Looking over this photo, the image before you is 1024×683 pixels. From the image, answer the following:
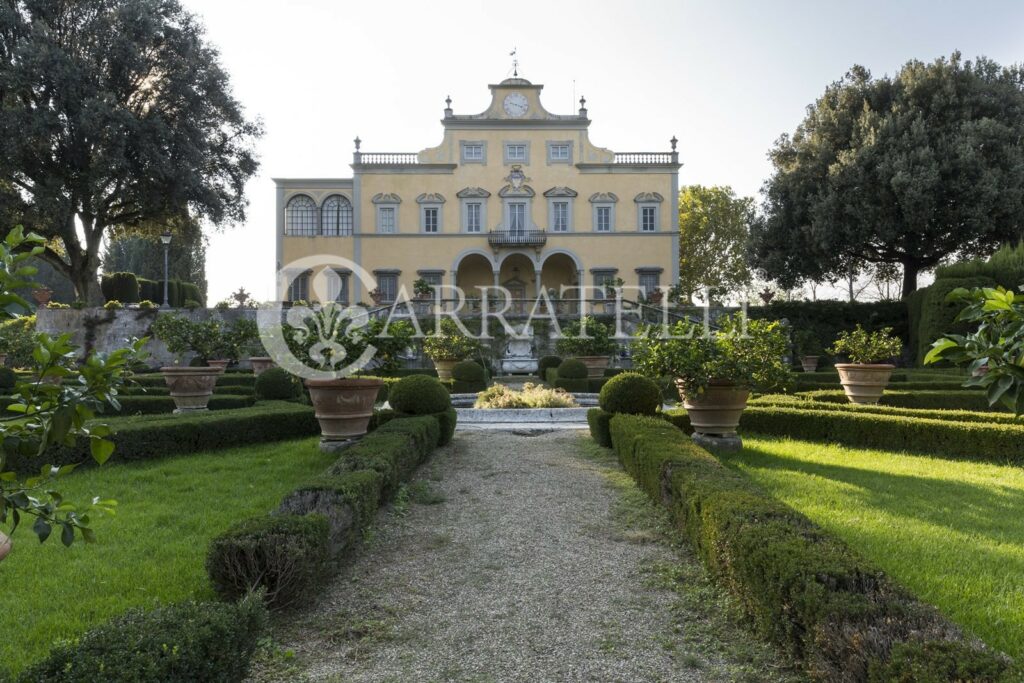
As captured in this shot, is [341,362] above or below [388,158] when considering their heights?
below

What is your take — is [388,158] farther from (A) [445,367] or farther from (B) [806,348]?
(B) [806,348]

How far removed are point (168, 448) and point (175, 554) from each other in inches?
156

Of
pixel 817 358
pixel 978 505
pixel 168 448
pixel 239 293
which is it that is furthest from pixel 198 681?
pixel 239 293

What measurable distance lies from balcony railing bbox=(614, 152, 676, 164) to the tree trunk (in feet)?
40.3

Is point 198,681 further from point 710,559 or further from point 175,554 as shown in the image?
point 710,559

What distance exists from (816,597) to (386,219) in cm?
3101

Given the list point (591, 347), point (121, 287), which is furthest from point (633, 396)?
point (121, 287)

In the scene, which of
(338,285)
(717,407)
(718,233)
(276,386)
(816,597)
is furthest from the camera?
(718,233)

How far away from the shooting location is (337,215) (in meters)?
32.5

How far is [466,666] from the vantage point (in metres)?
3.01

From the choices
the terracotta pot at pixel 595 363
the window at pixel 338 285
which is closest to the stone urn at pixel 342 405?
the terracotta pot at pixel 595 363

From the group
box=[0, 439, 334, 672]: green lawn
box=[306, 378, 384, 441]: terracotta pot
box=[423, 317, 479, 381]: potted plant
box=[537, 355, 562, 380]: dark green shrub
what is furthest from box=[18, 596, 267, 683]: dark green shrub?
box=[537, 355, 562, 380]: dark green shrub

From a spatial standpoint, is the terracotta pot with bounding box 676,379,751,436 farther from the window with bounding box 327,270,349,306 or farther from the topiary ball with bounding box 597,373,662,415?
the window with bounding box 327,270,349,306

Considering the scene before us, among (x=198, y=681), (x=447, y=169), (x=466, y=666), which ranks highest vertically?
(x=447, y=169)
